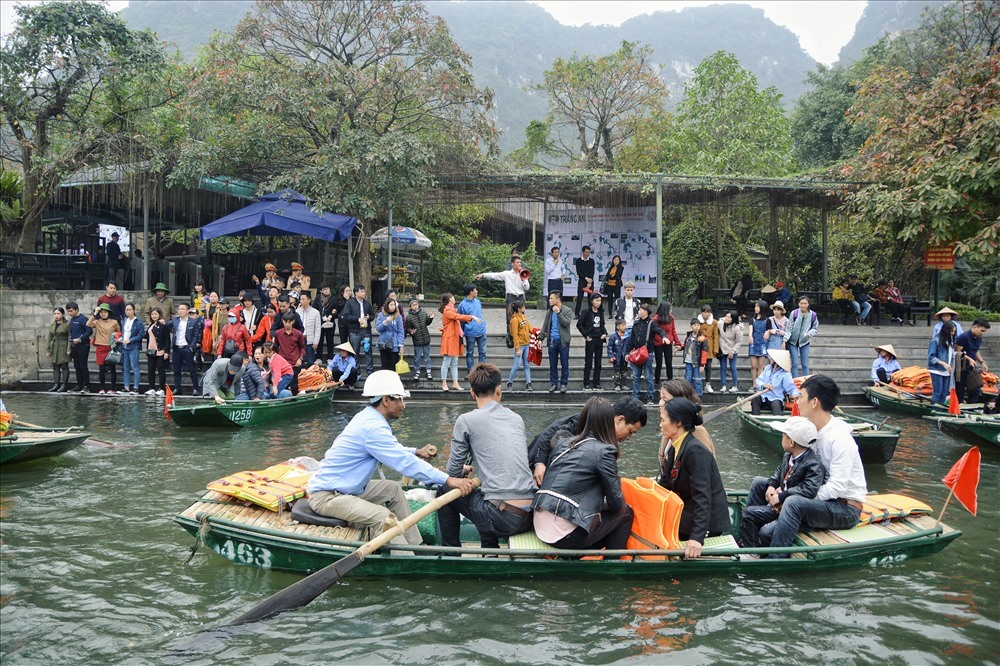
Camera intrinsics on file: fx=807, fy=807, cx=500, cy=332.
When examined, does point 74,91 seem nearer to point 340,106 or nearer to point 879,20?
point 340,106

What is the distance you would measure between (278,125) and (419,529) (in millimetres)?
13055

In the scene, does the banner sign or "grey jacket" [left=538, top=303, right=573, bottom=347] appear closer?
"grey jacket" [left=538, top=303, right=573, bottom=347]

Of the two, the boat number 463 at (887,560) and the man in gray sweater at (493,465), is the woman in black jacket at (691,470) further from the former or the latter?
the boat number 463 at (887,560)

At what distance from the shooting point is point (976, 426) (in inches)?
417

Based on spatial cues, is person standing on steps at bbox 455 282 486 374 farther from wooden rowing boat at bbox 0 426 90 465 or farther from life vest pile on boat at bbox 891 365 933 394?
life vest pile on boat at bbox 891 365 933 394

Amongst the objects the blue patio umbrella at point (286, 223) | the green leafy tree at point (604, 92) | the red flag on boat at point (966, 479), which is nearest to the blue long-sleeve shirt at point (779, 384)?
the red flag on boat at point (966, 479)

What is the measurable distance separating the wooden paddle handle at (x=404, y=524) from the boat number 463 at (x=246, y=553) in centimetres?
96

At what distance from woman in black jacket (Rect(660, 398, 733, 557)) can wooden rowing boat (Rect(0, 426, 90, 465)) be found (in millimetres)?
7517

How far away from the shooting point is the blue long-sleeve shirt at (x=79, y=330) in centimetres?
1582

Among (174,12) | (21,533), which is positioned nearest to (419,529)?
(21,533)

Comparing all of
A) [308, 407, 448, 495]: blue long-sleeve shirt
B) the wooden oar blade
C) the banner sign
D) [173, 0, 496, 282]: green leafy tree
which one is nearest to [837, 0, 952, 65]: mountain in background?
the banner sign

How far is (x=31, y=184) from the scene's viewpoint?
63.6 feet

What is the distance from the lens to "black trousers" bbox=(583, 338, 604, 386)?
15.3m

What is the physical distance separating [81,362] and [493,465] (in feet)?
42.1
